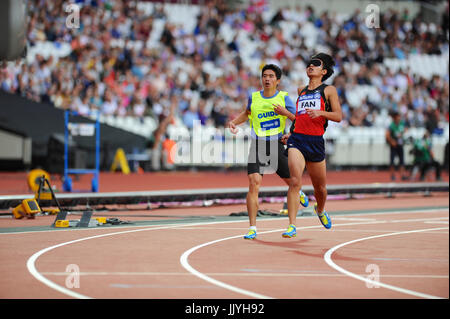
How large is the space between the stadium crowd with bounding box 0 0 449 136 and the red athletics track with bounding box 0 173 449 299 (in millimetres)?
12567

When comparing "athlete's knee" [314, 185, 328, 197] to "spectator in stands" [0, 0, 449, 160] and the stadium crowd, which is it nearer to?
"spectator in stands" [0, 0, 449, 160]

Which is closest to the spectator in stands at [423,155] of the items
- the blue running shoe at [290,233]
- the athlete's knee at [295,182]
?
the blue running shoe at [290,233]

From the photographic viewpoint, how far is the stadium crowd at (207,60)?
2473cm

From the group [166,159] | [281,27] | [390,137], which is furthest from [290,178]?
[281,27]

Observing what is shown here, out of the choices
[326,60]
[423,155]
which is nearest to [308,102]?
[326,60]

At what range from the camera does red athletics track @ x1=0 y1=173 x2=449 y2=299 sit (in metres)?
6.11

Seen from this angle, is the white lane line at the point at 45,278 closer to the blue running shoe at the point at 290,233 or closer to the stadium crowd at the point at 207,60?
the blue running shoe at the point at 290,233

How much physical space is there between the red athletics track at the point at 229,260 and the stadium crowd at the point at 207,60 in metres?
12.6

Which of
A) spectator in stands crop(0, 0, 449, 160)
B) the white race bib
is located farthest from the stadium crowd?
the white race bib

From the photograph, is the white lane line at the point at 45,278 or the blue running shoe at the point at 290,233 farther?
the blue running shoe at the point at 290,233

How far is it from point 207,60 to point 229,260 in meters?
22.4

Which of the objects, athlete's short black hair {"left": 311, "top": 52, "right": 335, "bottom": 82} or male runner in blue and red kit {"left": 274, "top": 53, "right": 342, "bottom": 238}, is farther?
athlete's short black hair {"left": 311, "top": 52, "right": 335, "bottom": 82}

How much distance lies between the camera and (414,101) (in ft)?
111
